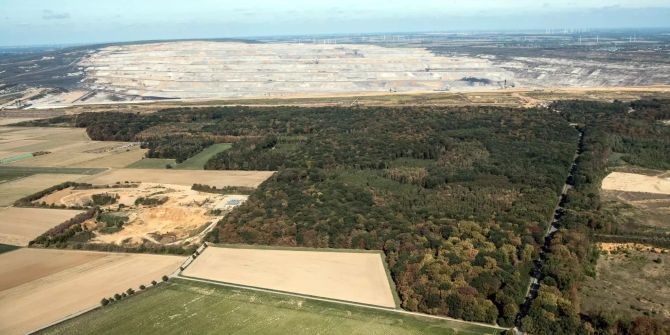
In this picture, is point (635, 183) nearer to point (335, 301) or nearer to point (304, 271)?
point (304, 271)

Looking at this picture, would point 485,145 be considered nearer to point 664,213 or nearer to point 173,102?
point 664,213

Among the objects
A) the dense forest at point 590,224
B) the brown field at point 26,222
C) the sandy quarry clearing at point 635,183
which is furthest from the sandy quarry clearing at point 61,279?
the sandy quarry clearing at point 635,183

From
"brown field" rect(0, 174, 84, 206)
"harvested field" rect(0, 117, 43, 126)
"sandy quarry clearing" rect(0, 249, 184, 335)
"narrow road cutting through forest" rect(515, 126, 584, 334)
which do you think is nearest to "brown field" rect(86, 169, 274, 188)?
"brown field" rect(0, 174, 84, 206)

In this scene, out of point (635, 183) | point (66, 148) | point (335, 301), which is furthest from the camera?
point (66, 148)

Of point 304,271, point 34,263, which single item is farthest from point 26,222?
point 304,271

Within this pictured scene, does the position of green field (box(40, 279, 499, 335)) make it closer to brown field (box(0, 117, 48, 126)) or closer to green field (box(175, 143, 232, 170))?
green field (box(175, 143, 232, 170))

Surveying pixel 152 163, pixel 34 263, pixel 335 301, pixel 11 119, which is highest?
pixel 11 119

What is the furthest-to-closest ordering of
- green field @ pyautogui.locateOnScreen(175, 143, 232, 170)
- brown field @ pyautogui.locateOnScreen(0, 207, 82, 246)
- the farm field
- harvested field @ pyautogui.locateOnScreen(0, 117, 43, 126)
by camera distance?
harvested field @ pyautogui.locateOnScreen(0, 117, 43, 126) < green field @ pyautogui.locateOnScreen(175, 143, 232, 170) < brown field @ pyautogui.locateOnScreen(0, 207, 82, 246) < the farm field
